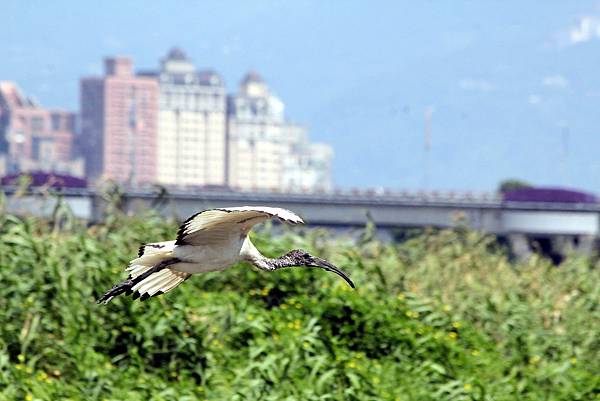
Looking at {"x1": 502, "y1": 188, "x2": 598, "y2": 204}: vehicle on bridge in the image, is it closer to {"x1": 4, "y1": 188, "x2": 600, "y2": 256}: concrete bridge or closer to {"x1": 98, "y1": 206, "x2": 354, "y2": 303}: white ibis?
{"x1": 4, "y1": 188, "x2": 600, "y2": 256}: concrete bridge

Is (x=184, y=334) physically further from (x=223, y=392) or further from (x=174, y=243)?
(x=174, y=243)

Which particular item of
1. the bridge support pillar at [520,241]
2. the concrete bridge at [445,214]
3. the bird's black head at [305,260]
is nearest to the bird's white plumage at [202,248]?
the bird's black head at [305,260]

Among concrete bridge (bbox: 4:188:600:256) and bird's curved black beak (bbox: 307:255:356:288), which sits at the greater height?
bird's curved black beak (bbox: 307:255:356:288)

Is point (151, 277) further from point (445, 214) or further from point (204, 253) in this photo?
point (445, 214)

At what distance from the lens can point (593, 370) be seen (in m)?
19.5

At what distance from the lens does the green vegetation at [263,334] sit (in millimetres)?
16438

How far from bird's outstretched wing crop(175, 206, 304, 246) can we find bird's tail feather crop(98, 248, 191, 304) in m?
0.34

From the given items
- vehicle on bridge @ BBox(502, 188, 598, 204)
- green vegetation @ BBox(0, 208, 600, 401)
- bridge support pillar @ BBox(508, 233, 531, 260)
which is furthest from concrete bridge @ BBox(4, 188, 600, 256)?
green vegetation @ BBox(0, 208, 600, 401)

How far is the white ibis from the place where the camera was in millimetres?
11984

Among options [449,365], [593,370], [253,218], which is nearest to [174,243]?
[253,218]

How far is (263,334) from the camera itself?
18.0 metres

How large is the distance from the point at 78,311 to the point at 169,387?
163 centimetres

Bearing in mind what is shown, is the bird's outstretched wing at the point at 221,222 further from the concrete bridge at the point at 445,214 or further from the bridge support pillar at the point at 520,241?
the concrete bridge at the point at 445,214

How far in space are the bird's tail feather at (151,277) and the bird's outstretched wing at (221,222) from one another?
339 millimetres
